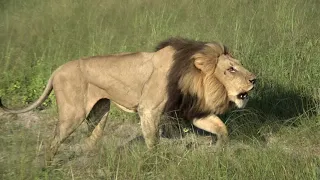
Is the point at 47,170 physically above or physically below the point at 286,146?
above

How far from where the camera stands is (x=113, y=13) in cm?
Result: 759

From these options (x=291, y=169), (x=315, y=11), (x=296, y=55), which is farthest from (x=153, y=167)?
(x=315, y=11)

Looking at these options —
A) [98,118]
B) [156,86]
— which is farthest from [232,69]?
[98,118]

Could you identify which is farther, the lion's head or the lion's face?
the lion's head

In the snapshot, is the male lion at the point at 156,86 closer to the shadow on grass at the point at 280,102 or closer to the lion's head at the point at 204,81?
the lion's head at the point at 204,81

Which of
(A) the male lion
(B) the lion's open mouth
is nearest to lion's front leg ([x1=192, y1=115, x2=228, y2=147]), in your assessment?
(A) the male lion

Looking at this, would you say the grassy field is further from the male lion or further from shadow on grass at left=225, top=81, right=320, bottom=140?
the male lion

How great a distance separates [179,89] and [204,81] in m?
0.21

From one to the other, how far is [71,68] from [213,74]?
112 cm

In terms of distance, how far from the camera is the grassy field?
3447mm

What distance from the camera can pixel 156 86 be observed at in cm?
422

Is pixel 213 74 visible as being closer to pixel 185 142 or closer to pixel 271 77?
pixel 185 142

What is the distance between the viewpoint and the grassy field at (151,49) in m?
3.45

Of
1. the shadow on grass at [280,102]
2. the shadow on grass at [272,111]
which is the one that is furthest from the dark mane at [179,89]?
the shadow on grass at [280,102]
